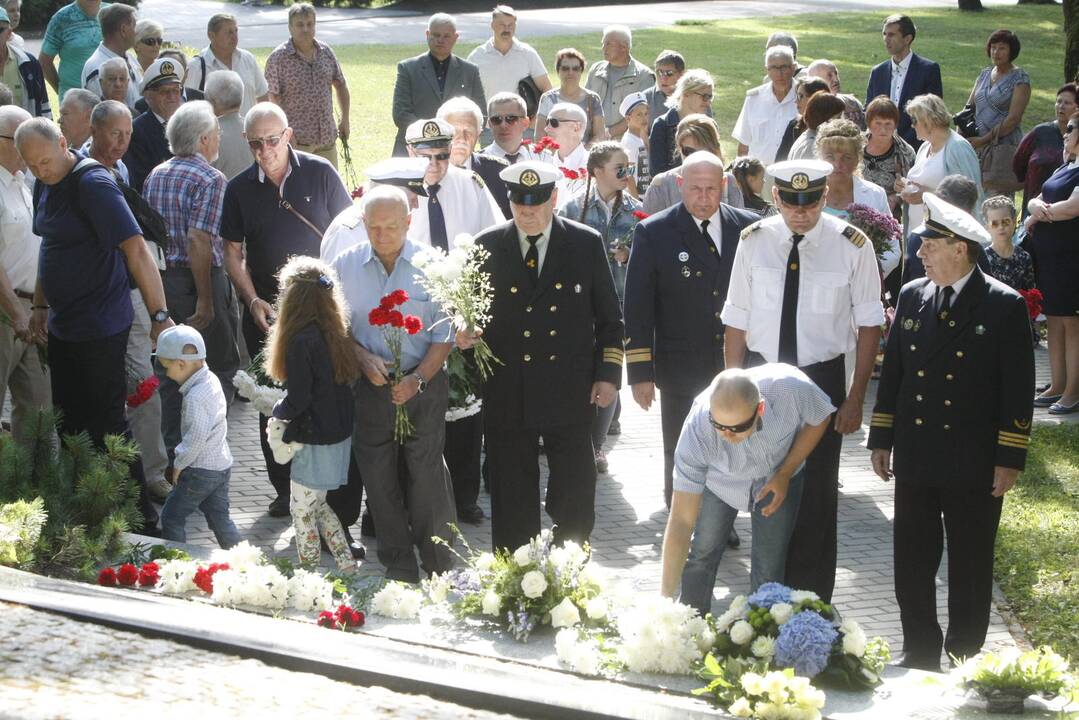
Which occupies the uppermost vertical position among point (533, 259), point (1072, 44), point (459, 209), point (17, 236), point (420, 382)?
point (1072, 44)

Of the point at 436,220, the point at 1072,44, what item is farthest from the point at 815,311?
the point at 1072,44

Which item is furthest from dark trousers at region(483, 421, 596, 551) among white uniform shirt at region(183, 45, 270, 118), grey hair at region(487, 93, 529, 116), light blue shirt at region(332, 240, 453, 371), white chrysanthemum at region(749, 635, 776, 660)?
white uniform shirt at region(183, 45, 270, 118)

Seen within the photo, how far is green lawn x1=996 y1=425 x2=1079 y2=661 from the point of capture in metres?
7.54

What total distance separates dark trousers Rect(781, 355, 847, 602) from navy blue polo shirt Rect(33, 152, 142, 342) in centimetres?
394

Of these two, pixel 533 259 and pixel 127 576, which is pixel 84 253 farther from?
pixel 533 259

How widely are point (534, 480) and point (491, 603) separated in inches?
61.8

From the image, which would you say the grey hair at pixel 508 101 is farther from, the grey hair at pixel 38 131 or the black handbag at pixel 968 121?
the black handbag at pixel 968 121

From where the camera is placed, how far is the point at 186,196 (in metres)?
9.33

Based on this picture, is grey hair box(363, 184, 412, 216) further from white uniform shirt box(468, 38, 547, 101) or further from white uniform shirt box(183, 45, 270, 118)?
white uniform shirt box(468, 38, 547, 101)

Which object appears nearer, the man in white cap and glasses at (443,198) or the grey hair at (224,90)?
the man in white cap and glasses at (443,198)

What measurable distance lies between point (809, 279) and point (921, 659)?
2.00 metres

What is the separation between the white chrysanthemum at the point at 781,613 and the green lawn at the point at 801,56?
15.7 metres

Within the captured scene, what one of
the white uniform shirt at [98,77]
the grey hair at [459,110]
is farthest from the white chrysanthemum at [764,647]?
the white uniform shirt at [98,77]

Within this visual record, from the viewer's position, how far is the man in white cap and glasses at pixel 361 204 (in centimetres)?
812
